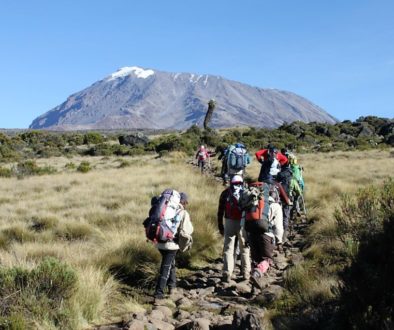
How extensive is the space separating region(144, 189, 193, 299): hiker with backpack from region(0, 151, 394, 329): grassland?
1.75ft

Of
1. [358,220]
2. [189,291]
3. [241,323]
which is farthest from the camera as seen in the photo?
[358,220]

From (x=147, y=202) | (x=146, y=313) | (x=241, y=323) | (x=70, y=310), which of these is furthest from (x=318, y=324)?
(x=147, y=202)

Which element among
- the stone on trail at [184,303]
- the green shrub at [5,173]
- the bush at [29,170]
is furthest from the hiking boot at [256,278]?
the green shrub at [5,173]

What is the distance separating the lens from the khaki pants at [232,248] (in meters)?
7.42

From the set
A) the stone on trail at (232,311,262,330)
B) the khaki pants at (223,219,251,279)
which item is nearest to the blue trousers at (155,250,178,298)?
the khaki pants at (223,219,251,279)

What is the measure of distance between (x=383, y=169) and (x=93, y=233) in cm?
1620

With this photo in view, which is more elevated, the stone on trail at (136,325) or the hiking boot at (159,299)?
the stone on trail at (136,325)

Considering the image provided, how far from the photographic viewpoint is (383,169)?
22.4 m

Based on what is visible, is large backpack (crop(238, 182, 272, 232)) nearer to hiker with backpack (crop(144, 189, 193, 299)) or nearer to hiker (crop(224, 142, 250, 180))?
hiker with backpack (crop(144, 189, 193, 299))

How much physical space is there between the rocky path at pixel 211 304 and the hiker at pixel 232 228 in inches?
8.1

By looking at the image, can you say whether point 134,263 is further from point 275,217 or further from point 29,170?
point 29,170

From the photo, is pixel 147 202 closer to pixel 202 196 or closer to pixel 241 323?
pixel 202 196

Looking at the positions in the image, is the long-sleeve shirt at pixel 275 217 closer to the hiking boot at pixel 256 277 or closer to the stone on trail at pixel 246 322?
the hiking boot at pixel 256 277

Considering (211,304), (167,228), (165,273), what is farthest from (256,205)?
(165,273)
